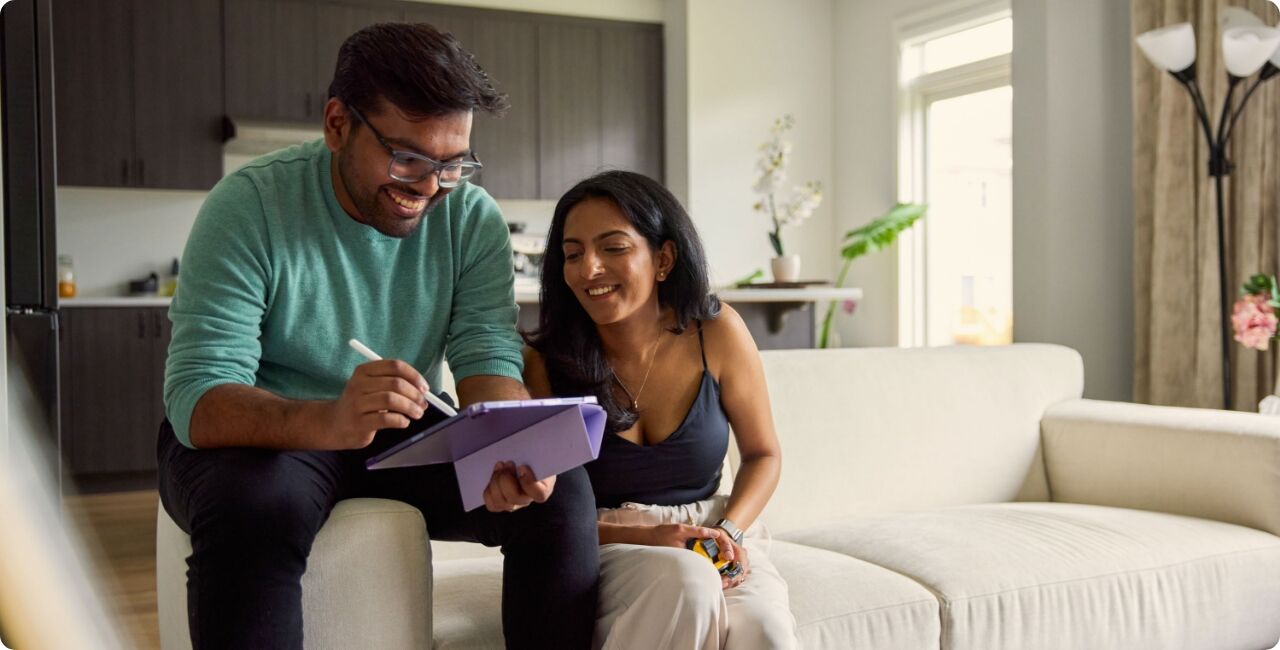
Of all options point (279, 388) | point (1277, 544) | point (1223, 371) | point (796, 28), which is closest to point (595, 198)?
point (279, 388)

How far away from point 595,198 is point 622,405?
1.14 feet

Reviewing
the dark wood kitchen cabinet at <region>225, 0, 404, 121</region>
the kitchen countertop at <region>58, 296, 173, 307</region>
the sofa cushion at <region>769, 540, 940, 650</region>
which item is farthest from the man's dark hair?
the dark wood kitchen cabinet at <region>225, 0, 404, 121</region>

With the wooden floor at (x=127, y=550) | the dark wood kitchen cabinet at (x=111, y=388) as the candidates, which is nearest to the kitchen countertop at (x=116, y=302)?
the dark wood kitchen cabinet at (x=111, y=388)

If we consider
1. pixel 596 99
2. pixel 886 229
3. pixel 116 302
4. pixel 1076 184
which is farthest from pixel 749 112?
pixel 116 302

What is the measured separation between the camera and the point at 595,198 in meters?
1.89

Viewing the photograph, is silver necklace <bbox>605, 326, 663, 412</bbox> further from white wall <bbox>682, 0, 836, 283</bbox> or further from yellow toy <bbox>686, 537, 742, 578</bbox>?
white wall <bbox>682, 0, 836, 283</bbox>

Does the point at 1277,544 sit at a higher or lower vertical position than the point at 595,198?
lower

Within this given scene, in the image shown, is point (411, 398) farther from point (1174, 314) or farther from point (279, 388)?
point (1174, 314)

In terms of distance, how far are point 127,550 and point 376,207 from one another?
3013 mm

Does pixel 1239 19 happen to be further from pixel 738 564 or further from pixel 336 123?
pixel 336 123

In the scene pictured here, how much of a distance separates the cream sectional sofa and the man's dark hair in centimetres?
55

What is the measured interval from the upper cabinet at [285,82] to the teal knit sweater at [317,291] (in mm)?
3961

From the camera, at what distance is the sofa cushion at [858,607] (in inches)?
73.1

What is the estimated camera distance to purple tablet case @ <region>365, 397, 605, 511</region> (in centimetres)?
130
